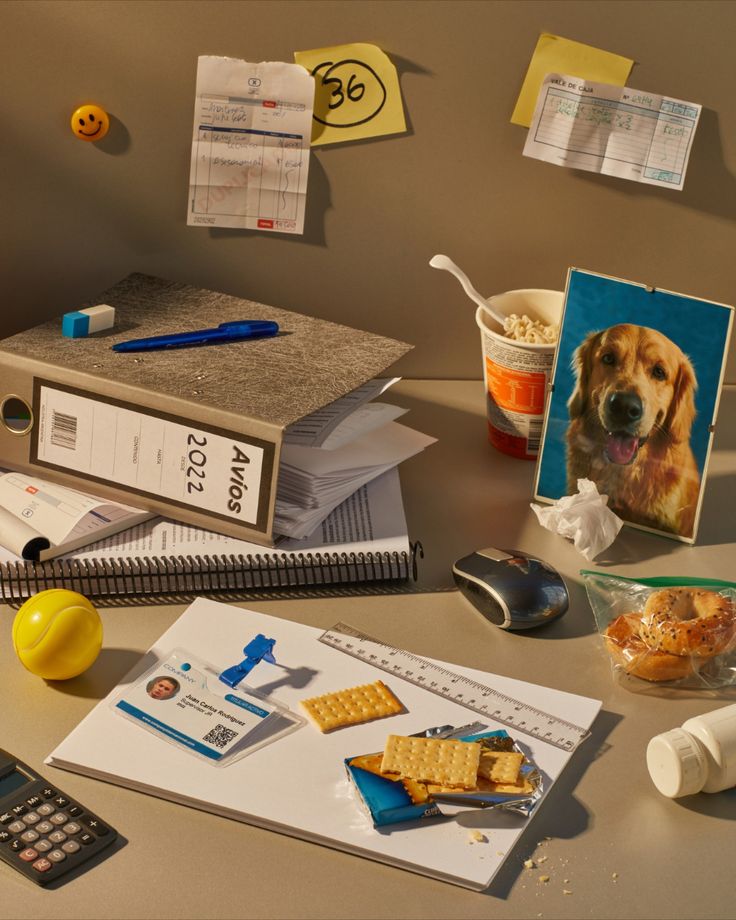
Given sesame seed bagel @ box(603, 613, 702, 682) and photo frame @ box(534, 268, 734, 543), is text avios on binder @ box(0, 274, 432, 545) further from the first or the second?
sesame seed bagel @ box(603, 613, 702, 682)

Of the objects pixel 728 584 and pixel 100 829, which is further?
pixel 728 584

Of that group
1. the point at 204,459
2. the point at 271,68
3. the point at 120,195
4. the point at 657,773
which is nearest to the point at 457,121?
the point at 271,68

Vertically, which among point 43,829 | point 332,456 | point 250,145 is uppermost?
point 250,145

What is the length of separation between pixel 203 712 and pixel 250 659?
6 centimetres

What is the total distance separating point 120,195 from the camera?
1.12 meters

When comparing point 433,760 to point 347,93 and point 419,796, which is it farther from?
point 347,93

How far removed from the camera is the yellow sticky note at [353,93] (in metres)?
1.08

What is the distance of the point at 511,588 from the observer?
0.84 metres

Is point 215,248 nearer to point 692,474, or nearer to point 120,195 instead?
point 120,195

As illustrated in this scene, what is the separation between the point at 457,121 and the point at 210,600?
563 millimetres

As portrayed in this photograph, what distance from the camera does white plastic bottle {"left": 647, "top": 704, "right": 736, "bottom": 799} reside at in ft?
2.25

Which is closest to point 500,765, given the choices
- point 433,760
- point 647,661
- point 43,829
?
point 433,760

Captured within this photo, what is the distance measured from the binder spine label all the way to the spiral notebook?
28mm

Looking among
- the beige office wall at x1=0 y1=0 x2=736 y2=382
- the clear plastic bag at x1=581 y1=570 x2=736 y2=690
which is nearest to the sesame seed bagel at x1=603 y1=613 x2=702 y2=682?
the clear plastic bag at x1=581 y1=570 x2=736 y2=690
